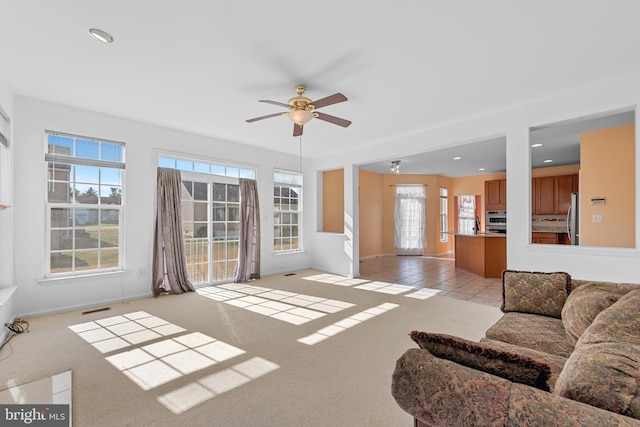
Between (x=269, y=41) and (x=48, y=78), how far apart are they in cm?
263

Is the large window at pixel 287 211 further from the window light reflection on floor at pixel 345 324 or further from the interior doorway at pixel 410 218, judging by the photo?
the interior doorway at pixel 410 218

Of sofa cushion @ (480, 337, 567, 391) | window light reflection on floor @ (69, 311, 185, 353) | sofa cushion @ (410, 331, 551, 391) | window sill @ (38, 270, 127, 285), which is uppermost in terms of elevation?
sofa cushion @ (410, 331, 551, 391)

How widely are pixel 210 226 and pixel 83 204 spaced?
1.90 metres

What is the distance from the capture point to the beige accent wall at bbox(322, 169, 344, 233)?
24.5ft

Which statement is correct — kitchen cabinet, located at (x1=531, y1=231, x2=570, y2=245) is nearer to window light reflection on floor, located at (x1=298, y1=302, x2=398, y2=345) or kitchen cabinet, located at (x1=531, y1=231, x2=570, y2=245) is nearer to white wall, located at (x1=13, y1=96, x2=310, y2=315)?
window light reflection on floor, located at (x1=298, y1=302, x2=398, y2=345)

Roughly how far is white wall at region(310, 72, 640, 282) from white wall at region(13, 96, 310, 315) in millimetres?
4182

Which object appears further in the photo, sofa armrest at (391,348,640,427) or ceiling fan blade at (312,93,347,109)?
ceiling fan blade at (312,93,347,109)

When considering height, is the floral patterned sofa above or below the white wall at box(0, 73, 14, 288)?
below

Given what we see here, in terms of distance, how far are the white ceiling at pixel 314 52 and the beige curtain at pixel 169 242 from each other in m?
1.29

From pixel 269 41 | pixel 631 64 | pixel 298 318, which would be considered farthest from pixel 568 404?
pixel 631 64

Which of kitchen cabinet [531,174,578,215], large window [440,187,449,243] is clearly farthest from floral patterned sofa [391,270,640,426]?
large window [440,187,449,243]

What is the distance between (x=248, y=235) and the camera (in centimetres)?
592

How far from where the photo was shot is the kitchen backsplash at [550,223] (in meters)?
7.47

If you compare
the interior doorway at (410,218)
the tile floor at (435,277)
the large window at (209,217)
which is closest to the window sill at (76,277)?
the large window at (209,217)
